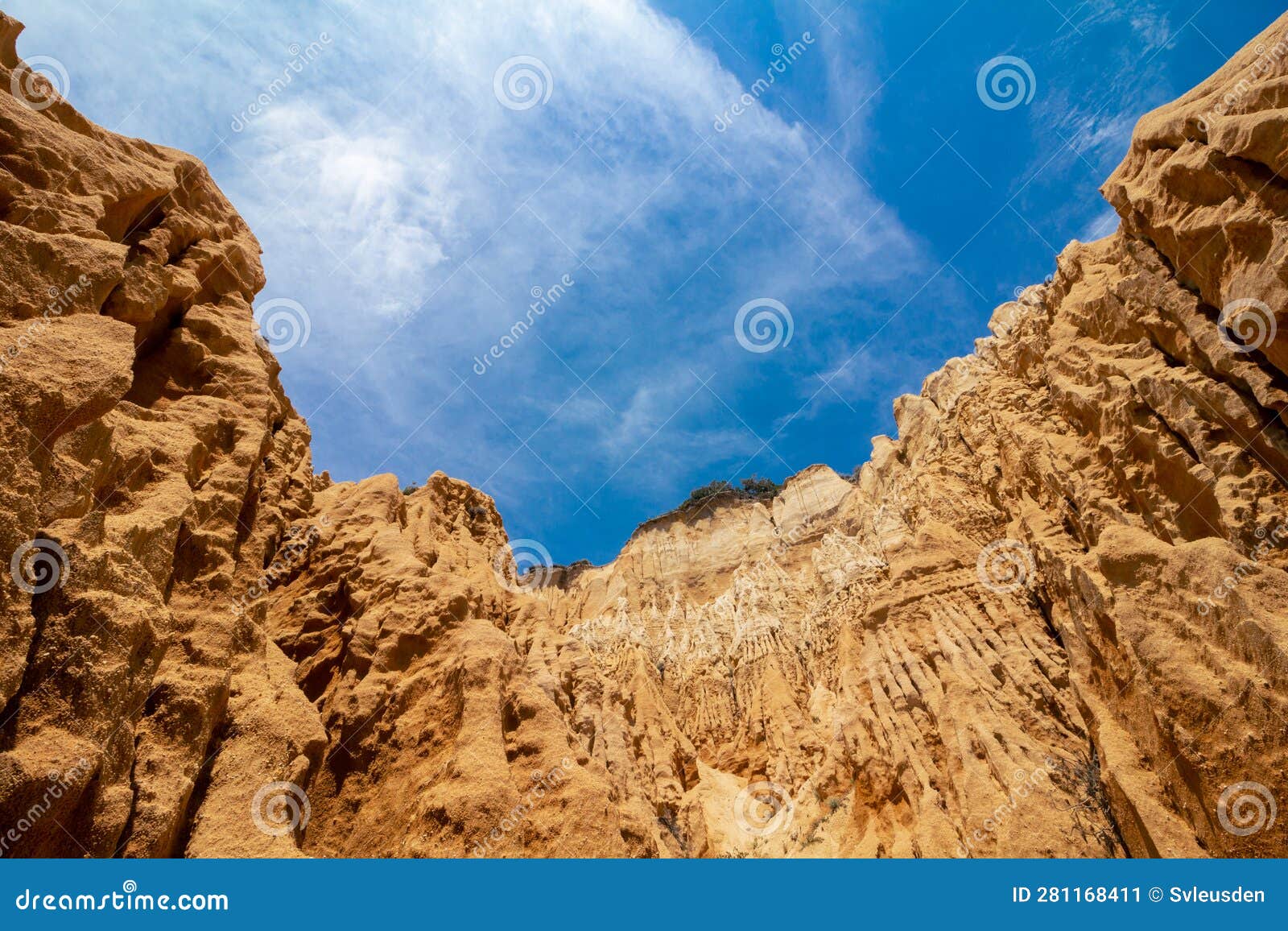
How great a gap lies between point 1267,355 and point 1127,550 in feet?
14.1

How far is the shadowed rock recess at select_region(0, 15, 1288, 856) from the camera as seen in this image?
7051mm

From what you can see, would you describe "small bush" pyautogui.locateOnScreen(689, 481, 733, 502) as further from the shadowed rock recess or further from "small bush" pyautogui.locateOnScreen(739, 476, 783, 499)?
the shadowed rock recess

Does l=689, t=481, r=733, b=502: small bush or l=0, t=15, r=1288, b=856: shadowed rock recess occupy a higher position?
l=689, t=481, r=733, b=502: small bush

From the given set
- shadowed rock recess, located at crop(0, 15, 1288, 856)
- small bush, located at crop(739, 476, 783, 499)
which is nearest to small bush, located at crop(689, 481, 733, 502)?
small bush, located at crop(739, 476, 783, 499)

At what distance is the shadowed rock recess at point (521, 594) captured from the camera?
7.05m

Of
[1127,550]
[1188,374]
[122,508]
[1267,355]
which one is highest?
[1188,374]

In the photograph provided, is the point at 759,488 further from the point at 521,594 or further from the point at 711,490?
the point at 521,594

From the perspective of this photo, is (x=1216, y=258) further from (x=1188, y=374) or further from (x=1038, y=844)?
(x=1038, y=844)

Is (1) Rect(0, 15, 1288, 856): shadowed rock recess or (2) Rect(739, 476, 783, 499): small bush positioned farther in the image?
(2) Rect(739, 476, 783, 499): small bush

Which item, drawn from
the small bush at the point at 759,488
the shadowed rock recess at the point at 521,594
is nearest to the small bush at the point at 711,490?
the small bush at the point at 759,488

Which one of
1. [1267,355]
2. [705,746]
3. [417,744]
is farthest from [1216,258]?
[705,746]

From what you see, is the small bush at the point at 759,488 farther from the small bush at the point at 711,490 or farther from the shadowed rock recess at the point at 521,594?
the shadowed rock recess at the point at 521,594

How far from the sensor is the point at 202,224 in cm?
1281

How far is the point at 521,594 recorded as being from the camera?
20.5 meters
